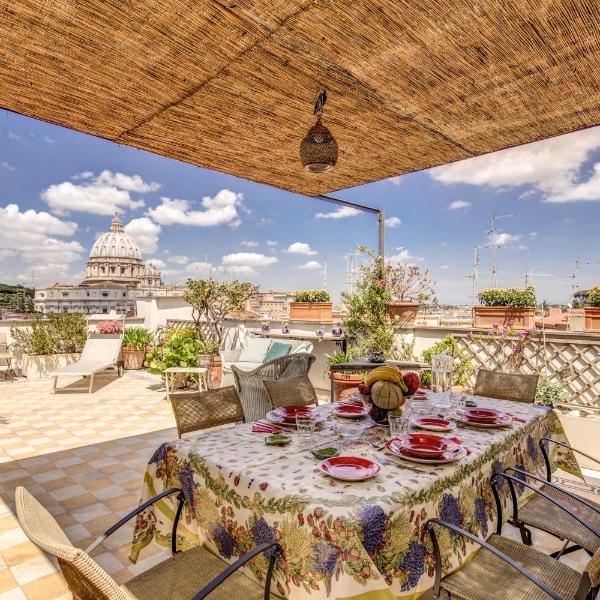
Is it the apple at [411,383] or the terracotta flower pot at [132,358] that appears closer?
the apple at [411,383]

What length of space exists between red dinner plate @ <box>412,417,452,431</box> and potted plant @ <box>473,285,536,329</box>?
290cm

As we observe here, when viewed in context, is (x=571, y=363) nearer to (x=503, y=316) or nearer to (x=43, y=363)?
(x=503, y=316)

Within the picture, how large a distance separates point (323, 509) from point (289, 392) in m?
1.39

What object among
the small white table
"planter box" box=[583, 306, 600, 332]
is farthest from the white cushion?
"planter box" box=[583, 306, 600, 332]

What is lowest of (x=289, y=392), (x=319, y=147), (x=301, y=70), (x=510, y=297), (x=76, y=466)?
(x=76, y=466)

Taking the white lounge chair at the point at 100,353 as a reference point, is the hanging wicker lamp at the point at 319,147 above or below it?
above

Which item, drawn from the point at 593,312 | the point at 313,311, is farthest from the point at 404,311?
the point at 593,312

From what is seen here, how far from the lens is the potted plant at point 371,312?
4.83 m

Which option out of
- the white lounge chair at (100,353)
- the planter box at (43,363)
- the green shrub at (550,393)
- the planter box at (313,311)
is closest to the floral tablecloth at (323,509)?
the green shrub at (550,393)

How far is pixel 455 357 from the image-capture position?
174 inches

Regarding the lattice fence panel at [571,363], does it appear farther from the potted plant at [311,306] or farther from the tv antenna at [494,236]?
the tv antenna at [494,236]

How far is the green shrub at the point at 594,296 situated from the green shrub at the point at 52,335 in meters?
7.40

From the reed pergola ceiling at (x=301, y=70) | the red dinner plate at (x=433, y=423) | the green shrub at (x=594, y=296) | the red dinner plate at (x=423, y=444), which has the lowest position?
the red dinner plate at (x=433, y=423)

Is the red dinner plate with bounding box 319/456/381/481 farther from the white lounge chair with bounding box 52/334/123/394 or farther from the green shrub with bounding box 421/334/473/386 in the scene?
the white lounge chair with bounding box 52/334/123/394
